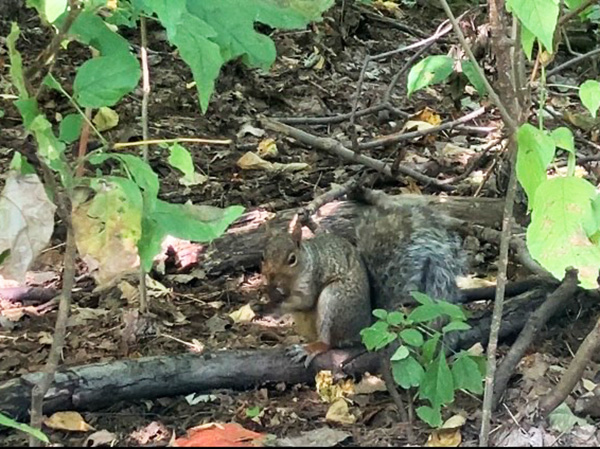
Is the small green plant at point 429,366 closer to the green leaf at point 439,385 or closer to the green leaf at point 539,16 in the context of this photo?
the green leaf at point 439,385

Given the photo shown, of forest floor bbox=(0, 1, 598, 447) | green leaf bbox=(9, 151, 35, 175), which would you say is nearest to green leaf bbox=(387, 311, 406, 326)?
forest floor bbox=(0, 1, 598, 447)

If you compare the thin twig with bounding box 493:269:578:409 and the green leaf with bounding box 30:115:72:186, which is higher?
the green leaf with bounding box 30:115:72:186

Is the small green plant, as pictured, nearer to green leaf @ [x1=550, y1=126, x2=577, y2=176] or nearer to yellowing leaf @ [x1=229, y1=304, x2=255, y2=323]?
green leaf @ [x1=550, y1=126, x2=577, y2=176]

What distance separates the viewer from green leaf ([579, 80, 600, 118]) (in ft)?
6.04

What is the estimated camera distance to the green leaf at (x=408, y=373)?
7.52 feet

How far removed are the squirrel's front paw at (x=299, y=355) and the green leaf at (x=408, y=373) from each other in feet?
1.42

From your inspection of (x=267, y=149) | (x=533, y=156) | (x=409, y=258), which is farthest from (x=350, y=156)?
(x=533, y=156)

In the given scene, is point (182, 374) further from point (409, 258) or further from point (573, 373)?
point (573, 373)

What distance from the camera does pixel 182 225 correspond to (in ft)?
5.42

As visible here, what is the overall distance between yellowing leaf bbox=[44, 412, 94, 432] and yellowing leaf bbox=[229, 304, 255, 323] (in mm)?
839

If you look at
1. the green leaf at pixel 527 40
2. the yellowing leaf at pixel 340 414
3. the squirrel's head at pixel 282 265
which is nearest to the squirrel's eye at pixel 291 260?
the squirrel's head at pixel 282 265

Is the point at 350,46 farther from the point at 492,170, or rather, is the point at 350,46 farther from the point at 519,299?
the point at 519,299

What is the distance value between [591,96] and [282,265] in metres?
1.33

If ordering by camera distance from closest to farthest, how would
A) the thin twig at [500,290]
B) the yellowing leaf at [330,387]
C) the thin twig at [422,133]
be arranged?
the thin twig at [500,290]
the yellowing leaf at [330,387]
the thin twig at [422,133]
